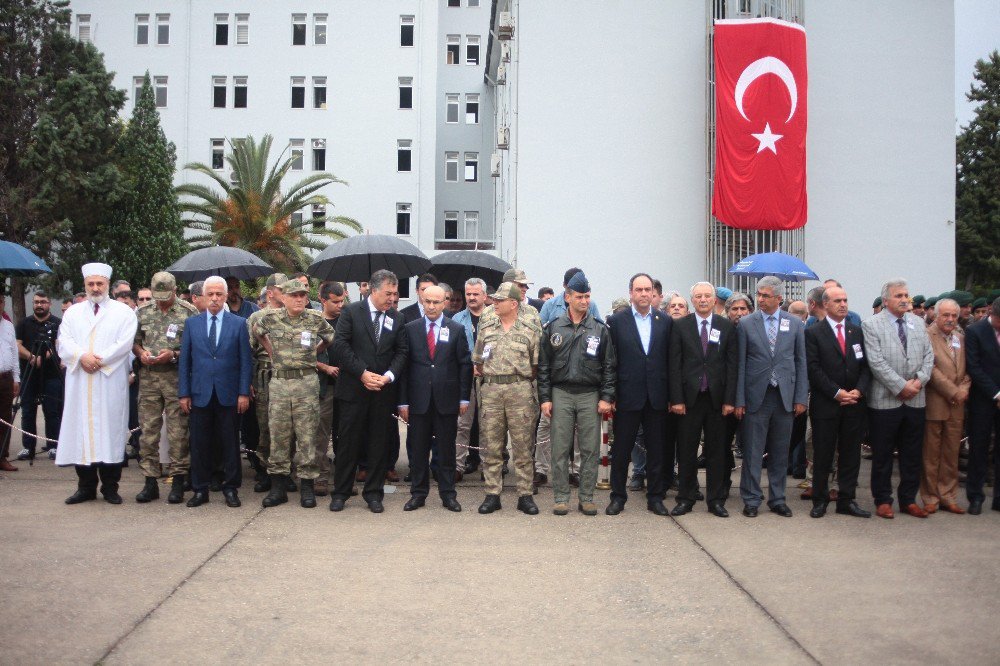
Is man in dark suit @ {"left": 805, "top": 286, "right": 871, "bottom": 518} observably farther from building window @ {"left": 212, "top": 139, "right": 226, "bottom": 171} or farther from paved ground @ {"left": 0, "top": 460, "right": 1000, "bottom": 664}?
building window @ {"left": 212, "top": 139, "right": 226, "bottom": 171}

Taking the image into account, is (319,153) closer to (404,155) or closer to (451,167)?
(404,155)

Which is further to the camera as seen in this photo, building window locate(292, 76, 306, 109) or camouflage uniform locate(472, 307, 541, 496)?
building window locate(292, 76, 306, 109)

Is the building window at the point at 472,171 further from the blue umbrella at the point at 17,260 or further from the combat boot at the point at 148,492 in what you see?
the combat boot at the point at 148,492

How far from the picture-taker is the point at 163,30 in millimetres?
44156

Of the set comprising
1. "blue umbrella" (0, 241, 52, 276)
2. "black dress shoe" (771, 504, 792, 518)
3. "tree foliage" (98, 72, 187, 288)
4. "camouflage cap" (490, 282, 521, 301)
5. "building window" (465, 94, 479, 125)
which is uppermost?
"building window" (465, 94, 479, 125)

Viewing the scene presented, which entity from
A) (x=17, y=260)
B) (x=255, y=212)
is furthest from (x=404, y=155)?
(x=17, y=260)

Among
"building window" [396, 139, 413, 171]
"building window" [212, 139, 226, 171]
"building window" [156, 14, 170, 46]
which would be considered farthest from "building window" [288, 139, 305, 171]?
"building window" [156, 14, 170, 46]

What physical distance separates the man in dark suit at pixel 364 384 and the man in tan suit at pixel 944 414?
17.2 feet

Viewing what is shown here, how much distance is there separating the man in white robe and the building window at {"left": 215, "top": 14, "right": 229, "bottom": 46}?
39172 mm

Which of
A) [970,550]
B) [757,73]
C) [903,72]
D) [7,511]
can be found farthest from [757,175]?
[7,511]

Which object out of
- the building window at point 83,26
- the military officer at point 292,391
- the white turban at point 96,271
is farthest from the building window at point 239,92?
the military officer at point 292,391

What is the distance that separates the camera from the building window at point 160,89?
1722 inches

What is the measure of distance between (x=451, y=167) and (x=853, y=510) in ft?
131

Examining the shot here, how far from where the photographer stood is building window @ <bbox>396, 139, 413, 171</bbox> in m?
43.9
